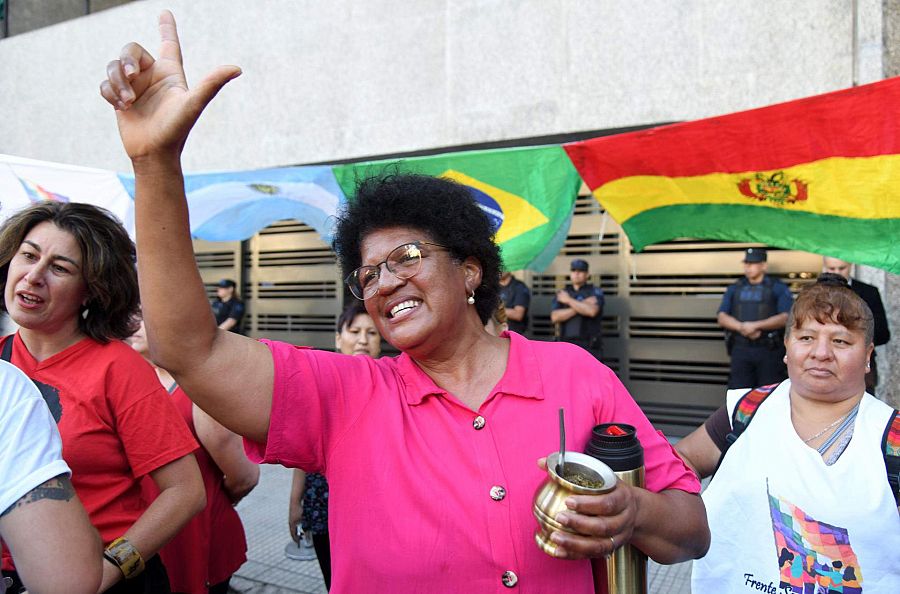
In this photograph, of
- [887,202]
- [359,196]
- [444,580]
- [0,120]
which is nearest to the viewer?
[444,580]

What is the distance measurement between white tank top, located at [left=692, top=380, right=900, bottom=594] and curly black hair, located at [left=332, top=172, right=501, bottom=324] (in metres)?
1.17

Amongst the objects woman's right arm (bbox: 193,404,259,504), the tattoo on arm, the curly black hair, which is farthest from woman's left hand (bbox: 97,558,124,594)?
the curly black hair

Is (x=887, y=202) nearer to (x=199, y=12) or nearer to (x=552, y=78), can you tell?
(x=552, y=78)

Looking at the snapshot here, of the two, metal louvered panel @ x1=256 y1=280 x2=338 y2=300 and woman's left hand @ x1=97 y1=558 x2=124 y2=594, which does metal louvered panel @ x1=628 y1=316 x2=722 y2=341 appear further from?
woman's left hand @ x1=97 y1=558 x2=124 y2=594

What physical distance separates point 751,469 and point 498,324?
1.86m

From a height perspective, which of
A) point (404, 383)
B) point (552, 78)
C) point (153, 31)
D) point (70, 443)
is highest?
point (153, 31)

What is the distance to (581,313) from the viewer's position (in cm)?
733

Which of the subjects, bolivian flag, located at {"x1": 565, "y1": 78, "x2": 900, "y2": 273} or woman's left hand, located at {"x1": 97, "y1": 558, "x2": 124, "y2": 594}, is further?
bolivian flag, located at {"x1": 565, "y1": 78, "x2": 900, "y2": 273}

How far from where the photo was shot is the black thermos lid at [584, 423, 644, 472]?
1401mm

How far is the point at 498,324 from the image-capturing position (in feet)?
12.9

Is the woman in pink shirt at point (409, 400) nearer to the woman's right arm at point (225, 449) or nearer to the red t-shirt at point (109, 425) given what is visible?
the red t-shirt at point (109, 425)

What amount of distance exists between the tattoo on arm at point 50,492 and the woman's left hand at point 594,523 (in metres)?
1.02

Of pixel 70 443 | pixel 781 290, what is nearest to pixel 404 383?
pixel 70 443

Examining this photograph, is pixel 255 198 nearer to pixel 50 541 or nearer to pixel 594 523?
pixel 50 541
